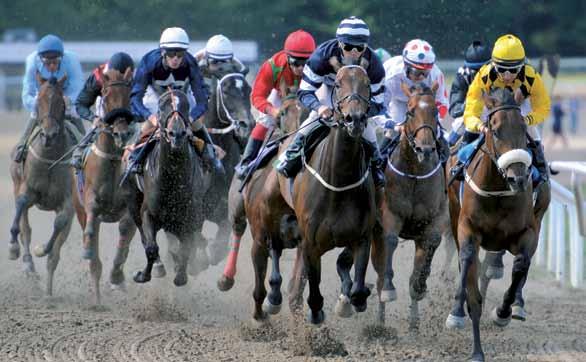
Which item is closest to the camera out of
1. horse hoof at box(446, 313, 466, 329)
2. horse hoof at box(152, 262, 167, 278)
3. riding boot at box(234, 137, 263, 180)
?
horse hoof at box(446, 313, 466, 329)

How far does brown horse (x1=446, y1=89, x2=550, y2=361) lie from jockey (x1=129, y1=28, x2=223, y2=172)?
2.95m

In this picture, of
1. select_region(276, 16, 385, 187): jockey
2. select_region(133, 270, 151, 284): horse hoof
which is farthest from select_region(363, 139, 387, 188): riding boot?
select_region(133, 270, 151, 284): horse hoof

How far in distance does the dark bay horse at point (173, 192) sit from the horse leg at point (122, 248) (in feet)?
2.47

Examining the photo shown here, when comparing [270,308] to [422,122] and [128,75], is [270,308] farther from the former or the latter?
[128,75]

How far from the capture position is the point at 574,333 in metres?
9.77

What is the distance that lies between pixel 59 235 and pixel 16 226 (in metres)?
0.48

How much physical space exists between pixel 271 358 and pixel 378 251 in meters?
1.88

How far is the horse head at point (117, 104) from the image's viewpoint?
1098 centimetres

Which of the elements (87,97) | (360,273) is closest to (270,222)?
(360,273)

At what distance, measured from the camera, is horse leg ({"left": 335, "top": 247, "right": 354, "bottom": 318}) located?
8.60 meters

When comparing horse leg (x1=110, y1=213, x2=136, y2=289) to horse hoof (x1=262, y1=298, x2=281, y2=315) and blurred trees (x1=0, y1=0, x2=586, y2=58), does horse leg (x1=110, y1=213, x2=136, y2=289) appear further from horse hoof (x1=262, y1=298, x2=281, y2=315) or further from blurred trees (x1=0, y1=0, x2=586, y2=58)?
blurred trees (x1=0, y1=0, x2=586, y2=58)

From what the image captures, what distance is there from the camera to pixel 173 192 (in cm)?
1044

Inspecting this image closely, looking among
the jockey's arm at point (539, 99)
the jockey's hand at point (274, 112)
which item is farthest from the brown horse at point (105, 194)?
the jockey's arm at point (539, 99)

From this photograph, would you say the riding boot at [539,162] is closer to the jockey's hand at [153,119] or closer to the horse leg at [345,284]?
the horse leg at [345,284]
